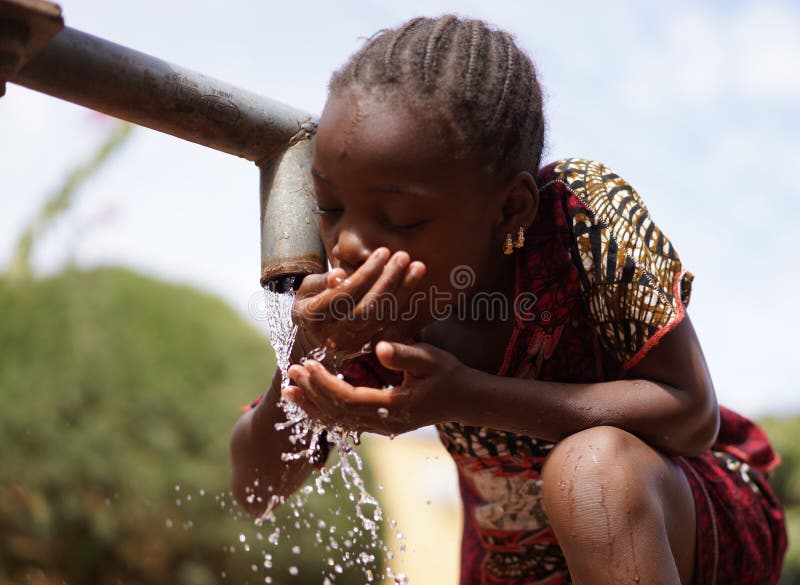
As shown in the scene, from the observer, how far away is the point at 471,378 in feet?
5.49

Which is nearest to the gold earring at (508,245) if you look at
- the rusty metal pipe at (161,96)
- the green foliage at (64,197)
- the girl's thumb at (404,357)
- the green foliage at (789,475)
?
the girl's thumb at (404,357)

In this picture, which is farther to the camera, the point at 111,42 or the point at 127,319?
the point at 127,319

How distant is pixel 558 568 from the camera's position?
2170mm

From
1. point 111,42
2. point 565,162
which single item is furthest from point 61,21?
point 565,162

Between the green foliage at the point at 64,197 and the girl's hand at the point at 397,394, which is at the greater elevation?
the green foliage at the point at 64,197

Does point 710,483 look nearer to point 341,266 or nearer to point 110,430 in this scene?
point 341,266

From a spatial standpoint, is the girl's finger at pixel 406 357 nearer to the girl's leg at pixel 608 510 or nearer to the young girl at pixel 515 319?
the young girl at pixel 515 319

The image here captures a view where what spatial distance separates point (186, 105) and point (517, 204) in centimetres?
67

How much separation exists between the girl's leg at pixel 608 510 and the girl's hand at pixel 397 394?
0.23m

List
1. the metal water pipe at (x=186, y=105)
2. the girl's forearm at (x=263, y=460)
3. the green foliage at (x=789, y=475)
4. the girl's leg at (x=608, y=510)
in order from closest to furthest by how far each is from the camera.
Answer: the metal water pipe at (x=186, y=105) < the girl's leg at (x=608, y=510) < the girl's forearm at (x=263, y=460) < the green foliage at (x=789, y=475)

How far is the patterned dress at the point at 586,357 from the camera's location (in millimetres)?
1892

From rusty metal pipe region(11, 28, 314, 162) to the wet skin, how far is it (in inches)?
6.8

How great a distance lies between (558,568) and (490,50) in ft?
3.84

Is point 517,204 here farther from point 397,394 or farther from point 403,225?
point 397,394
